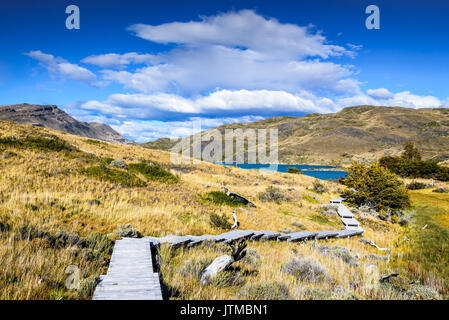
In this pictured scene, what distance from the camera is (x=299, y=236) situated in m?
11.3

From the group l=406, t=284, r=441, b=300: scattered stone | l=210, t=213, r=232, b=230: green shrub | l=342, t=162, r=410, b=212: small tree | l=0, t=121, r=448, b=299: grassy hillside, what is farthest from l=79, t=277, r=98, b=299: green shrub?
l=342, t=162, r=410, b=212: small tree

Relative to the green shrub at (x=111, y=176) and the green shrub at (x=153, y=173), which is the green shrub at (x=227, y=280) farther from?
the green shrub at (x=153, y=173)

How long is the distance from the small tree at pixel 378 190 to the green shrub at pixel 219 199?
1594 centimetres

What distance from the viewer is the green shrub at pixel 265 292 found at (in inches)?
193

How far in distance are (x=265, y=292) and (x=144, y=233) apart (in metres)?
5.54

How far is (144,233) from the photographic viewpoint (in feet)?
29.9

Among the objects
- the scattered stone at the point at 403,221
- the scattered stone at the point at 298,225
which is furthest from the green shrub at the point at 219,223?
the scattered stone at the point at 403,221

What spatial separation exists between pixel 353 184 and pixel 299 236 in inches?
755

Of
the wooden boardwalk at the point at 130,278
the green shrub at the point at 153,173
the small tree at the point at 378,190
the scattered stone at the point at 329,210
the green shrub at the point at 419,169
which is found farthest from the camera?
the green shrub at the point at 419,169

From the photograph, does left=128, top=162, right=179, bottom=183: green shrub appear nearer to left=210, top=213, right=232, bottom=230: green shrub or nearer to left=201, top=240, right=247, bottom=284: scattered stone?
left=210, top=213, right=232, bottom=230: green shrub

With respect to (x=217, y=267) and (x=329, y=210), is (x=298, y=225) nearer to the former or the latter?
(x=329, y=210)

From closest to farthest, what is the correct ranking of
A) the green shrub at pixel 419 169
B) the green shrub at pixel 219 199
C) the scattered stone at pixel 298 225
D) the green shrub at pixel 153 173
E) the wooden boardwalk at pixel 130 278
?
the wooden boardwalk at pixel 130 278 → the scattered stone at pixel 298 225 → the green shrub at pixel 219 199 → the green shrub at pixel 153 173 → the green shrub at pixel 419 169
